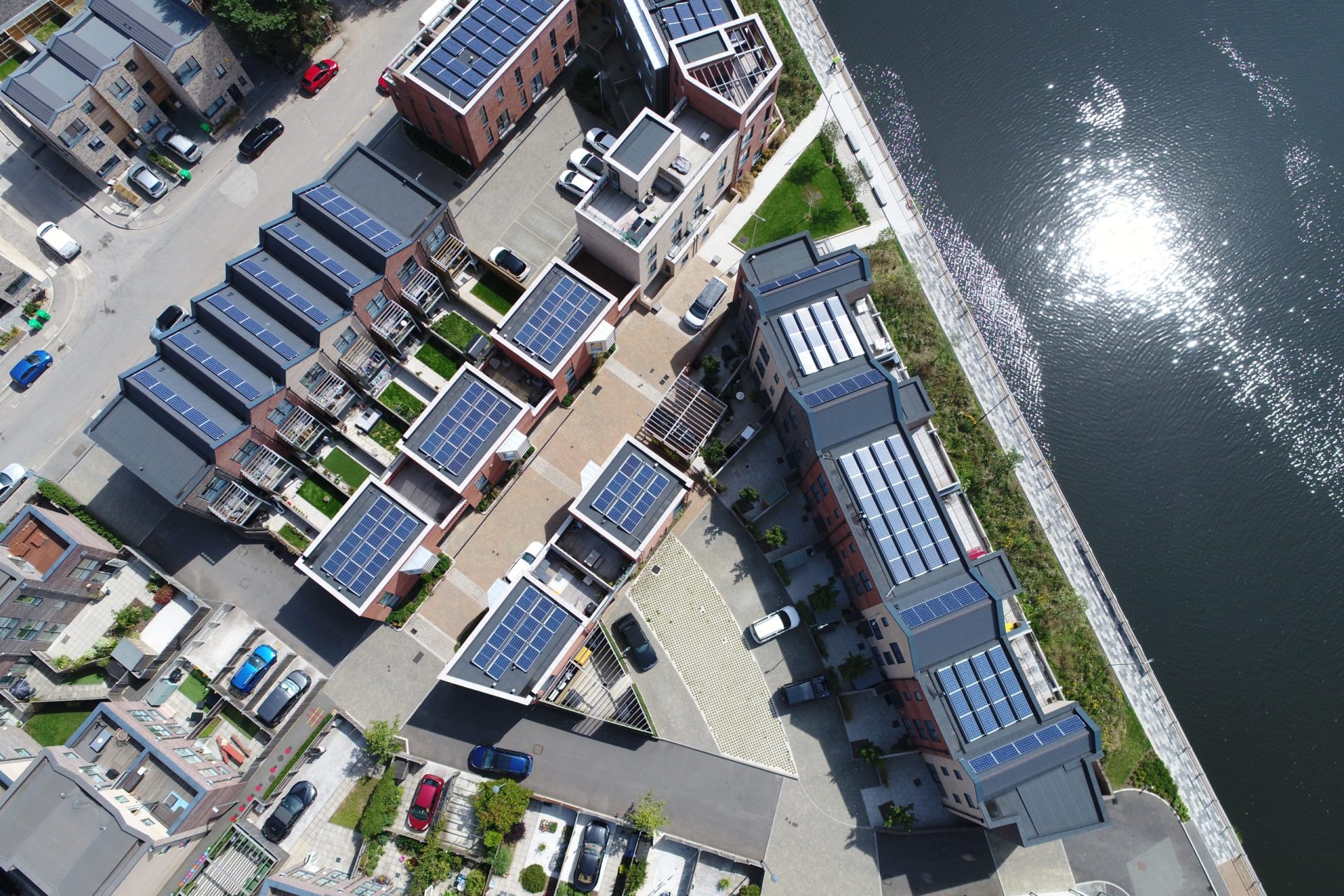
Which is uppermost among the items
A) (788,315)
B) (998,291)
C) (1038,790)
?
(998,291)

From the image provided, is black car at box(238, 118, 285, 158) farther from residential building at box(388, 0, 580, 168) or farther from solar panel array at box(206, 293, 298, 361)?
solar panel array at box(206, 293, 298, 361)

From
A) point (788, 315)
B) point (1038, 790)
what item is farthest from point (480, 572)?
point (1038, 790)

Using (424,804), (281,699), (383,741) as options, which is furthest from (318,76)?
(424,804)

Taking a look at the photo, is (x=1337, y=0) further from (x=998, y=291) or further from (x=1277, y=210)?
(x=998, y=291)

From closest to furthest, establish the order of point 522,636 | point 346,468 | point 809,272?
point 522,636 → point 809,272 → point 346,468

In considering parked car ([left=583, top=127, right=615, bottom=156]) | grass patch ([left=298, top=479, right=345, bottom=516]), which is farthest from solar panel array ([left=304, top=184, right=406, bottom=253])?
parked car ([left=583, top=127, right=615, bottom=156])

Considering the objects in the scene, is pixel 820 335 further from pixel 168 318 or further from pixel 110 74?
pixel 110 74
